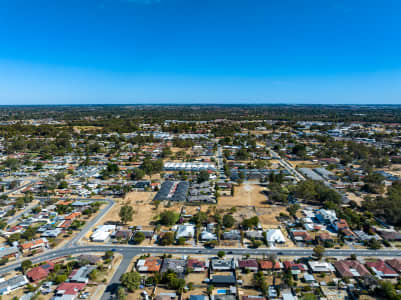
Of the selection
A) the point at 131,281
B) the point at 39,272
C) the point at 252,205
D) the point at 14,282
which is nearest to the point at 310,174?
the point at 252,205

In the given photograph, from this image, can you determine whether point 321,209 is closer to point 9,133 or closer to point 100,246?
point 100,246

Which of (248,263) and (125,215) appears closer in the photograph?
(248,263)

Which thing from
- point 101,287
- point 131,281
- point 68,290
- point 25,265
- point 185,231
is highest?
point 131,281

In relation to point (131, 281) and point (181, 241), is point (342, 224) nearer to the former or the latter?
point (181, 241)

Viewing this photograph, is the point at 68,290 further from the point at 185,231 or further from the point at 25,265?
the point at 185,231

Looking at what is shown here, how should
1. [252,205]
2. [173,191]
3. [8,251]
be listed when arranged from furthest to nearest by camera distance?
[173,191] < [252,205] < [8,251]

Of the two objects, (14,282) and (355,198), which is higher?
(355,198)

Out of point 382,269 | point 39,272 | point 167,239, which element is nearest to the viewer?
point 39,272

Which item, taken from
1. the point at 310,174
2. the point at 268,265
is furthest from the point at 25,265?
the point at 310,174
